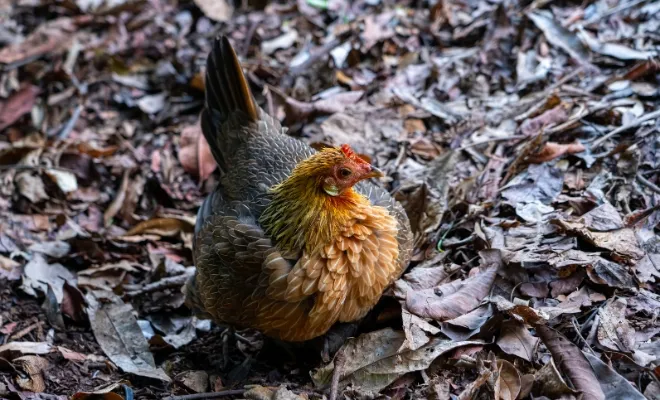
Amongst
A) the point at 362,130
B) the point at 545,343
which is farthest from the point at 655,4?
the point at 545,343

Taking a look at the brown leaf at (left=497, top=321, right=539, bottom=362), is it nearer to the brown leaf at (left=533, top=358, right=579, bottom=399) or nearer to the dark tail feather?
the brown leaf at (left=533, top=358, right=579, bottom=399)

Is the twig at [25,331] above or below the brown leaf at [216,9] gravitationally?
below

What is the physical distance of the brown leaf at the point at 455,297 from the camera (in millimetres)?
3414

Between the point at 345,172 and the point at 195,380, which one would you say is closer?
the point at 345,172

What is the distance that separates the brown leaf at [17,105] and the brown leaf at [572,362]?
16.4 ft

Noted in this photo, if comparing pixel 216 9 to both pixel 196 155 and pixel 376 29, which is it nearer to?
pixel 376 29

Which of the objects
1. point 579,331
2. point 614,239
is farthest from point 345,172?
point 614,239

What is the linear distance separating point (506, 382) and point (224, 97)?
2588 millimetres

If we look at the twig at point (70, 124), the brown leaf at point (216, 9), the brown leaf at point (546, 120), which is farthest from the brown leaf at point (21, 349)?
the brown leaf at point (216, 9)

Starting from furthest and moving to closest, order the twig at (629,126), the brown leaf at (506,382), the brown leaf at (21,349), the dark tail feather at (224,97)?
1. the dark tail feather at (224,97)
2. the twig at (629,126)
3. the brown leaf at (21,349)
4. the brown leaf at (506,382)

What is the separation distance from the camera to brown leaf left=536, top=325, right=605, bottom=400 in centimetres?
279

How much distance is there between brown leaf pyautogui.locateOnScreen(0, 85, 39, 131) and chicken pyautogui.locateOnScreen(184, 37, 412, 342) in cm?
314

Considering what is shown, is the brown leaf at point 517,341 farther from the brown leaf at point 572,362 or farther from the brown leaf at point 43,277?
the brown leaf at point 43,277

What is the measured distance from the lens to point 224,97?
4.49 metres
